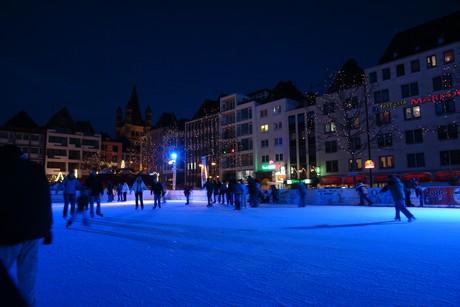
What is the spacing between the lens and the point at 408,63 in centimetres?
3988

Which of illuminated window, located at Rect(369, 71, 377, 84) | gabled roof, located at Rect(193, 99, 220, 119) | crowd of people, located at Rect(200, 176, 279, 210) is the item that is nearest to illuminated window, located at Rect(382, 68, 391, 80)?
illuminated window, located at Rect(369, 71, 377, 84)

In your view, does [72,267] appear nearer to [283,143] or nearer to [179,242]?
[179,242]

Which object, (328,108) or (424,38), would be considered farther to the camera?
(328,108)

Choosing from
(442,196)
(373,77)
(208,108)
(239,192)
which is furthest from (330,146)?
(208,108)

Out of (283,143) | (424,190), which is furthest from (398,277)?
(283,143)

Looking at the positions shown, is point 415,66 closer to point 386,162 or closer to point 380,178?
point 386,162

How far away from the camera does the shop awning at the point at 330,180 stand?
43.8m

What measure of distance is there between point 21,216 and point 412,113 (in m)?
42.6

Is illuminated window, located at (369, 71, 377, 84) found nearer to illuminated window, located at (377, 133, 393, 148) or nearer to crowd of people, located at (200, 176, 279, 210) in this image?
illuminated window, located at (377, 133, 393, 148)

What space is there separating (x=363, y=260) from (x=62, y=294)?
14.3 feet

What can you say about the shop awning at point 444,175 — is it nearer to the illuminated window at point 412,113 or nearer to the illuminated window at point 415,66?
the illuminated window at point 412,113

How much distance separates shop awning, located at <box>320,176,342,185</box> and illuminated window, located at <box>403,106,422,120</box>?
10522mm

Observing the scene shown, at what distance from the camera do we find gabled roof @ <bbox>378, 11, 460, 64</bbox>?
1522 inches

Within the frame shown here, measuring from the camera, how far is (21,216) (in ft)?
9.87
